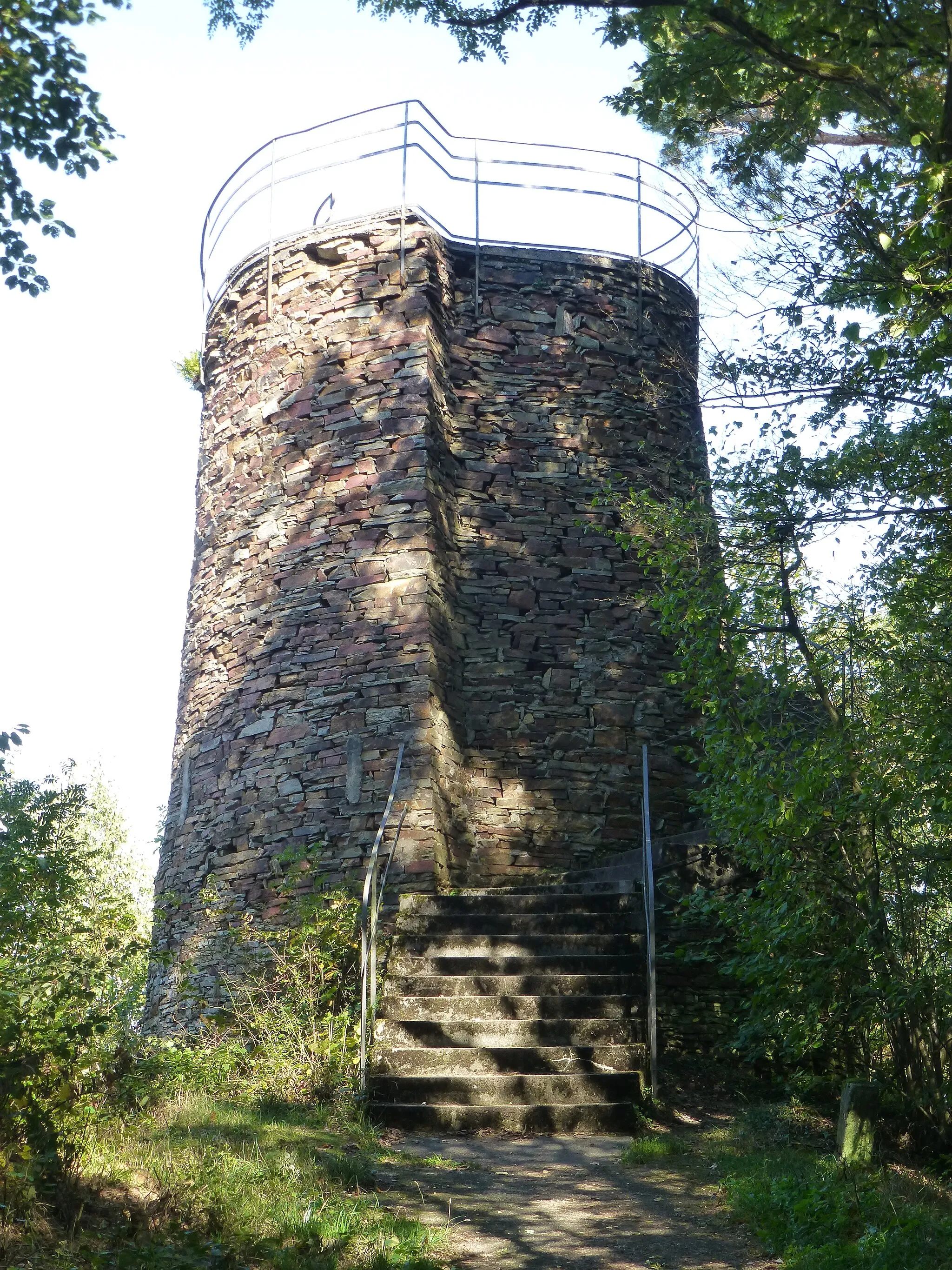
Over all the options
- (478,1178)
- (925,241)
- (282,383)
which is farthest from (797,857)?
(282,383)

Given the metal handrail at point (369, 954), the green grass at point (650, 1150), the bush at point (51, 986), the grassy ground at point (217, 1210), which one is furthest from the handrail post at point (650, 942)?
the bush at point (51, 986)

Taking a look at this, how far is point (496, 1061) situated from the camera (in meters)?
6.25

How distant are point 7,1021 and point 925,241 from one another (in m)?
4.35

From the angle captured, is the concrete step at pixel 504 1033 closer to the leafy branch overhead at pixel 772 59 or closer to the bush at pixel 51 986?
the bush at pixel 51 986

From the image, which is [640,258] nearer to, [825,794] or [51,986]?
[825,794]

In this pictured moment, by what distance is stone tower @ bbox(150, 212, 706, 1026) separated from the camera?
874 centimetres

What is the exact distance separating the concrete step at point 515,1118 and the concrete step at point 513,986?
31.9 inches

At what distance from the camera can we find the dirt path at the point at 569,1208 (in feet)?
13.8

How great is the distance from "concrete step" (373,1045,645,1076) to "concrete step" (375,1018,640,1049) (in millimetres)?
86

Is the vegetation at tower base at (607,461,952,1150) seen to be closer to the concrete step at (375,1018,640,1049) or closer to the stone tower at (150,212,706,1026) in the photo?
the concrete step at (375,1018,640,1049)

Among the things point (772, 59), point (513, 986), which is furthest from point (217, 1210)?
point (772, 59)

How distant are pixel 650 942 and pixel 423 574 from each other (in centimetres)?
339

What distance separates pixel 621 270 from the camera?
413 inches

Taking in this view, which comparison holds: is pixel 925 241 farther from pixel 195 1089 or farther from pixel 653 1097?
pixel 195 1089
